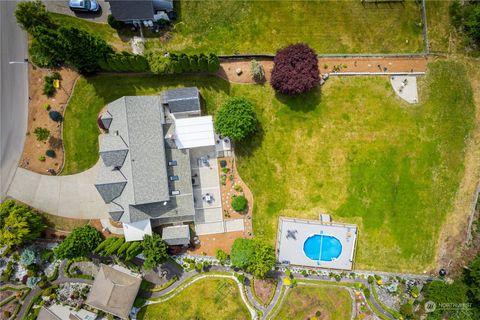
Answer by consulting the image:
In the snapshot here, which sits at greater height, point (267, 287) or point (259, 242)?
point (259, 242)

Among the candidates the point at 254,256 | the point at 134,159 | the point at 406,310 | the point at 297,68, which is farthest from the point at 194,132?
the point at 406,310

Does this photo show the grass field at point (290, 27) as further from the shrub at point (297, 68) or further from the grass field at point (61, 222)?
the grass field at point (61, 222)

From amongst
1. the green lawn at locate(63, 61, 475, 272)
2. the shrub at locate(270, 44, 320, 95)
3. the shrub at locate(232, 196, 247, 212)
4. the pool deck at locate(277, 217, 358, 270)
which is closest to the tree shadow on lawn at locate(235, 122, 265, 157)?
the green lawn at locate(63, 61, 475, 272)

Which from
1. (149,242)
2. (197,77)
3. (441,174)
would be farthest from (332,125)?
(149,242)

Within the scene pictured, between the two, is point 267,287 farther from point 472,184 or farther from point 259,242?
point 472,184

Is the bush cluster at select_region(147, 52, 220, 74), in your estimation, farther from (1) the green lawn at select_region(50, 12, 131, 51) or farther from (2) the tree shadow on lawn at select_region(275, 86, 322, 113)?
(2) the tree shadow on lawn at select_region(275, 86, 322, 113)

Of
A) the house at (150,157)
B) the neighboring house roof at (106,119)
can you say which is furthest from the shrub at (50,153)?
the neighboring house roof at (106,119)
